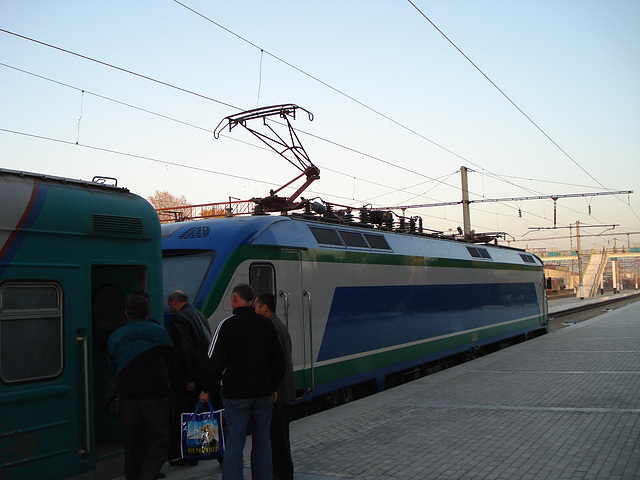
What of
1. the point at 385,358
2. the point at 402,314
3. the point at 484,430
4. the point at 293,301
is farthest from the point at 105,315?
the point at 402,314

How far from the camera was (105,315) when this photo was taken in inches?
277

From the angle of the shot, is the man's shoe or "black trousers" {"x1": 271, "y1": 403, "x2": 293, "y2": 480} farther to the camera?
the man's shoe

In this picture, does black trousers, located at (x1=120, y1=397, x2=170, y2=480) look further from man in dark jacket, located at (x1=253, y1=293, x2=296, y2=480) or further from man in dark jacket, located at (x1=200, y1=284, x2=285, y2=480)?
man in dark jacket, located at (x1=253, y1=293, x2=296, y2=480)

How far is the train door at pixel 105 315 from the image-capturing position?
6.69 metres

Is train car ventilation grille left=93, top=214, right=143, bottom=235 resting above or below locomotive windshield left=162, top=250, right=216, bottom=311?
above

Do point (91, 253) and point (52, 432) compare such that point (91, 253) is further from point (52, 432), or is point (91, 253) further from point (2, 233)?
point (52, 432)

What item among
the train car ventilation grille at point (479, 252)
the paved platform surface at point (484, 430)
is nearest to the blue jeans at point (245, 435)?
the paved platform surface at point (484, 430)

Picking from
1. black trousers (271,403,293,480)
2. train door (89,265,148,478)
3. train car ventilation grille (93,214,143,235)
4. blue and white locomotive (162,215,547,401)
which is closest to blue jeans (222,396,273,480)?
black trousers (271,403,293,480)

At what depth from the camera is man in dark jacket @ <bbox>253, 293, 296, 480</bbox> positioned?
588 cm

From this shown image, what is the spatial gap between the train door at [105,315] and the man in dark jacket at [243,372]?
158 cm

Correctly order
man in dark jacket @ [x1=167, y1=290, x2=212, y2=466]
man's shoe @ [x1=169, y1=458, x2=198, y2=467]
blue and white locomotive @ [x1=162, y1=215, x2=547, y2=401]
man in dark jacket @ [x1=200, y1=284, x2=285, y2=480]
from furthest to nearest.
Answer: blue and white locomotive @ [x1=162, y1=215, x2=547, y2=401]
man's shoe @ [x1=169, y1=458, x2=198, y2=467]
man in dark jacket @ [x1=167, y1=290, x2=212, y2=466]
man in dark jacket @ [x1=200, y1=284, x2=285, y2=480]

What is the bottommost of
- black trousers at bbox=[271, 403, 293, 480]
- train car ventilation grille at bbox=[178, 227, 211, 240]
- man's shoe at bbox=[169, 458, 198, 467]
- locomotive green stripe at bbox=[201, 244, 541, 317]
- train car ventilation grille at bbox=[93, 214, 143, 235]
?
man's shoe at bbox=[169, 458, 198, 467]

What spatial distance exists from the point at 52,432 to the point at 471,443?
15.0ft

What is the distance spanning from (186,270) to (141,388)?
318 centimetres
